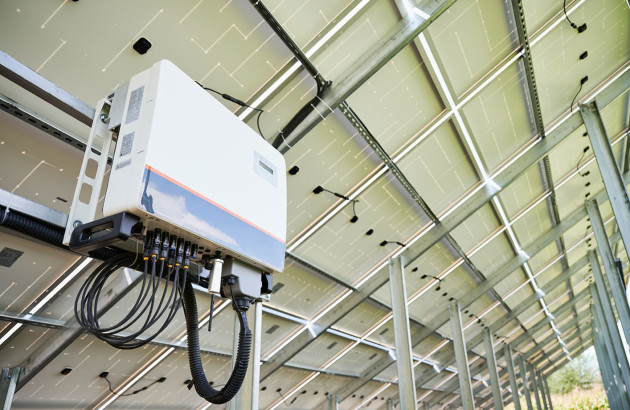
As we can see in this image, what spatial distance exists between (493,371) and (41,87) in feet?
55.2

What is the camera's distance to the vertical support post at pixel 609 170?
6.27m

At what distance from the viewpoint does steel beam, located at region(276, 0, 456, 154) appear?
4.50m

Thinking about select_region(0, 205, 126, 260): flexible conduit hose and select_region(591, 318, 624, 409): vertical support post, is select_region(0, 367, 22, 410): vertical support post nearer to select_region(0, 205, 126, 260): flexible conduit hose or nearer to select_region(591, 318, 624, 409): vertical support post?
select_region(0, 205, 126, 260): flexible conduit hose

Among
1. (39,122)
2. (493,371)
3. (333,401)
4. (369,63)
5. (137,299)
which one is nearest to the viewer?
(137,299)

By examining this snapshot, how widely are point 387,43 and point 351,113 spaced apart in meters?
0.93

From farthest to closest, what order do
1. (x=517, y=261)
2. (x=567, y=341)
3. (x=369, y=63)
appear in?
(x=567, y=341) < (x=517, y=261) < (x=369, y=63)

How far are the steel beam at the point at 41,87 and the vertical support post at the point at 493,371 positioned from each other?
51.2 ft

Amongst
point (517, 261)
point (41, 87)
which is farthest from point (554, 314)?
point (41, 87)

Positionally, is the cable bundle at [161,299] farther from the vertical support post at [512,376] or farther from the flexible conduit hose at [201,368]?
the vertical support post at [512,376]

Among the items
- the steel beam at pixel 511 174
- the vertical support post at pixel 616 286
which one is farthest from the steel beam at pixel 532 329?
the steel beam at pixel 511 174

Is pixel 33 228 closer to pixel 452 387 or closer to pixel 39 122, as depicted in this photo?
pixel 39 122

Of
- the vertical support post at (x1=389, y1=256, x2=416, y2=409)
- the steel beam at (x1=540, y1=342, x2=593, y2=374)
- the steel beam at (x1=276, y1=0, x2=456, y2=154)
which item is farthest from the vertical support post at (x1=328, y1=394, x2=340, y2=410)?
the steel beam at (x1=540, y1=342, x2=593, y2=374)

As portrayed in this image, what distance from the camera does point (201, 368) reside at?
208 centimetres

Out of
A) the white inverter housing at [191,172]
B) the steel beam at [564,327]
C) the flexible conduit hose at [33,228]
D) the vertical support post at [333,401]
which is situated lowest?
the flexible conduit hose at [33,228]
